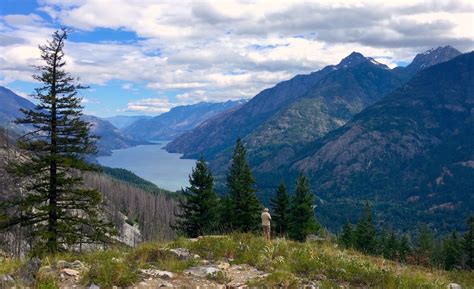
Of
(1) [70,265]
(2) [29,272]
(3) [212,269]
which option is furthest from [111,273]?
(3) [212,269]

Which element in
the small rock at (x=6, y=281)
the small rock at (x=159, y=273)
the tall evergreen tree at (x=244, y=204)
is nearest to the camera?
the small rock at (x=6, y=281)

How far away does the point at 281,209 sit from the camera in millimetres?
57781

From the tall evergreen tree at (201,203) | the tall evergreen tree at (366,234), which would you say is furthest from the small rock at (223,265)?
the tall evergreen tree at (366,234)

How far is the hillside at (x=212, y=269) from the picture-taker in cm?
1167

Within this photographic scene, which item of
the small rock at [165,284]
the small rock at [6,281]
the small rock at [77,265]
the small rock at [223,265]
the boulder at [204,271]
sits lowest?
the small rock at [223,265]

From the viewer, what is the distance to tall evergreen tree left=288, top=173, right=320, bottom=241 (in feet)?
182

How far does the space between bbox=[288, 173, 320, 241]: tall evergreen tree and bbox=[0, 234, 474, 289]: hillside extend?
131 feet

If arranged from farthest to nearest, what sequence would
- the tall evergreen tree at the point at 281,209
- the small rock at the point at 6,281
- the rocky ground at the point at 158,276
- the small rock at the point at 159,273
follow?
the tall evergreen tree at the point at 281,209 → the small rock at the point at 159,273 → the rocky ground at the point at 158,276 → the small rock at the point at 6,281

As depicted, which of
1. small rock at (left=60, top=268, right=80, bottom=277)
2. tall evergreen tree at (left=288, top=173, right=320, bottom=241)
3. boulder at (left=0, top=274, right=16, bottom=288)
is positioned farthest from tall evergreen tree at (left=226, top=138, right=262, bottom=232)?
boulder at (left=0, top=274, right=16, bottom=288)

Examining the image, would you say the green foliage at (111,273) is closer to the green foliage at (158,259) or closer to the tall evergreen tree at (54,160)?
the green foliage at (158,259)

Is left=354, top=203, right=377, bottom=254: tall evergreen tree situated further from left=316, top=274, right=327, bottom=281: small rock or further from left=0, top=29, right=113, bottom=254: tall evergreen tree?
left=316, top=274, right=327, bottom=281: small rock

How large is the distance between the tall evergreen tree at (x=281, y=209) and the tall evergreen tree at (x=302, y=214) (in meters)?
0.85

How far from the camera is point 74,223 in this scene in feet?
82.5

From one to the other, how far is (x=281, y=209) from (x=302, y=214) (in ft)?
10.1
